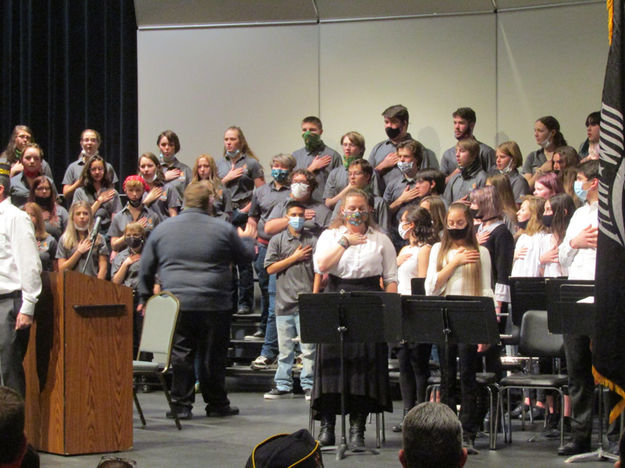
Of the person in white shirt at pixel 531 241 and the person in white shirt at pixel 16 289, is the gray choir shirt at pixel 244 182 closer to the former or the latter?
the person in white shirt at pixel 531 241

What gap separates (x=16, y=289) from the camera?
6691 mm

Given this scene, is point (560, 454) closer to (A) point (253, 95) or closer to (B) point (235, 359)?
(B) point (235, 359)

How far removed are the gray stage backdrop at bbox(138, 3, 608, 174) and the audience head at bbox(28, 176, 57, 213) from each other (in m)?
3.00

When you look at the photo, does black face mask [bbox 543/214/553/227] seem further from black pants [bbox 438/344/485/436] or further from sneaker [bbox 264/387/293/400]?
sneaker [bbox 264/387/293/400]

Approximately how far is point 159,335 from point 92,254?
2910mm

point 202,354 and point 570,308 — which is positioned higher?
point 570,308

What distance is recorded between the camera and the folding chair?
24.9 feet

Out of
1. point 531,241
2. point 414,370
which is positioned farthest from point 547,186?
point 414,370

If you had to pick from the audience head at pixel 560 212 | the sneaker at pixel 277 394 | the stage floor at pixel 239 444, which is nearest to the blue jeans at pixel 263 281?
the sneaker at pixel 277 394

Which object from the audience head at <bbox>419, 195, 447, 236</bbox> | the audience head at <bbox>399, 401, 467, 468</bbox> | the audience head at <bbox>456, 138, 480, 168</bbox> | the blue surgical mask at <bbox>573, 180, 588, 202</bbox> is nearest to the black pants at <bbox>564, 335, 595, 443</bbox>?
the blue surgical mask at <bbox>573, 180, 588, 202</bbox>

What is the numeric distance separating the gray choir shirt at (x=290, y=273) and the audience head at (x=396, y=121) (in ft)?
5.90

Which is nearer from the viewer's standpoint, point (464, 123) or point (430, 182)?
point (430, 182)

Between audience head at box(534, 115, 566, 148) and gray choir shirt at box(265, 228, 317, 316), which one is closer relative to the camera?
gray choir shirt at box(265, 228, 317, 316)

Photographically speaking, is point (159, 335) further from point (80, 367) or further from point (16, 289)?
point (16, 289)
